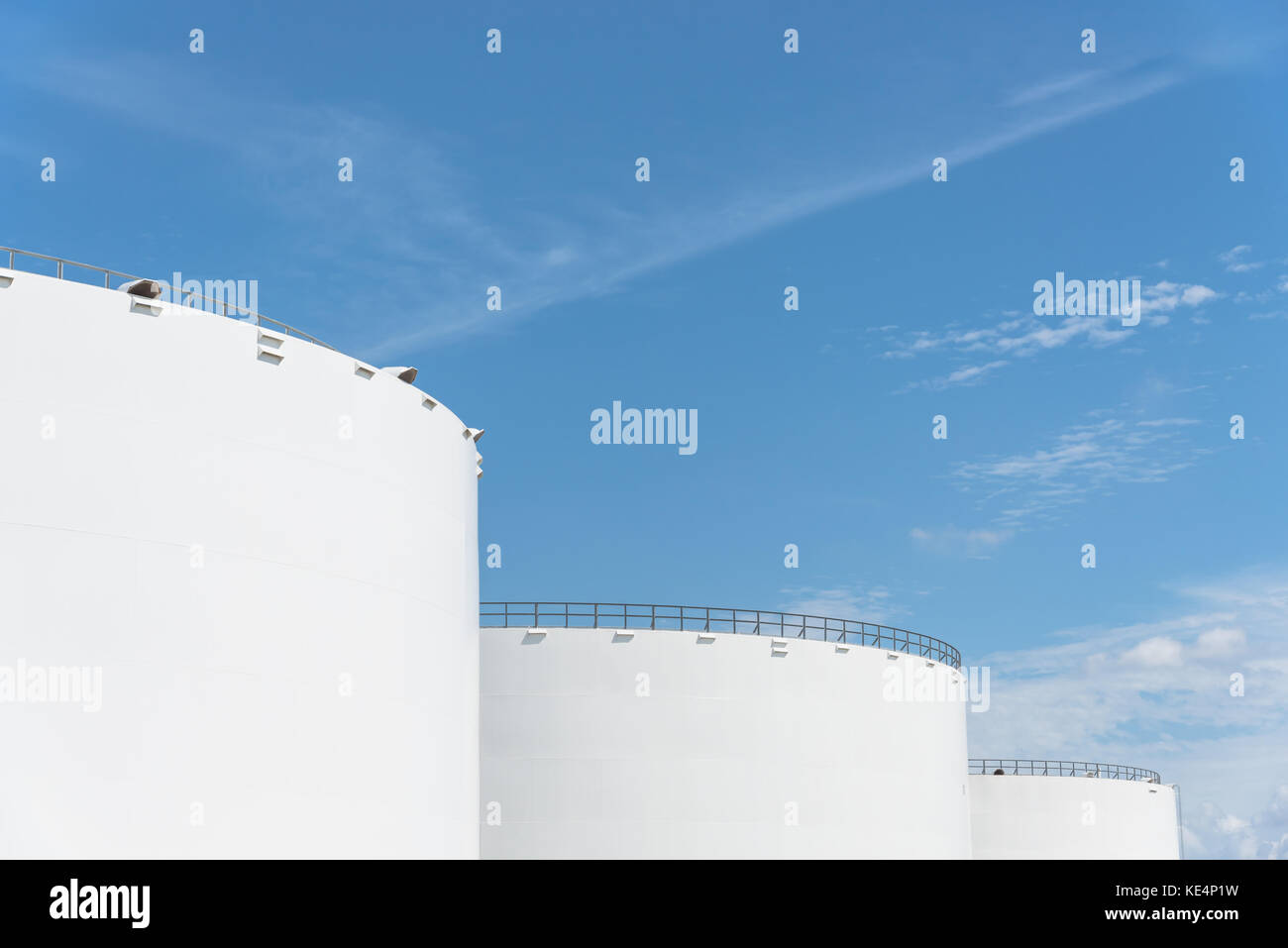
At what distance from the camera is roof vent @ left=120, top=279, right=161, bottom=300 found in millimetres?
16469

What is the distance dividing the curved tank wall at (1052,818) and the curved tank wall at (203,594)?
28.5 m

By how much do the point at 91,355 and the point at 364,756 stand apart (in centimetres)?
596

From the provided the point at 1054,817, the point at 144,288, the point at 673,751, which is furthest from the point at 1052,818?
the point at 144,288

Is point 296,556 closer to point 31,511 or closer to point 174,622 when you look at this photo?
point 174,622

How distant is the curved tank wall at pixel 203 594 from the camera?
1475cm

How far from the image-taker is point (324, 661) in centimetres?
1730

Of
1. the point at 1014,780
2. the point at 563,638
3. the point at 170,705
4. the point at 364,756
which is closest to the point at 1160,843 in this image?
the point at 1014,780

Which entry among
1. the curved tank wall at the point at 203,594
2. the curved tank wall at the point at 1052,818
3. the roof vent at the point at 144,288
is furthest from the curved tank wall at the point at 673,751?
the curved tank wall at the point at 1052,818

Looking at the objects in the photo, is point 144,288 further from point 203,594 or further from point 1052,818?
point 1052,818

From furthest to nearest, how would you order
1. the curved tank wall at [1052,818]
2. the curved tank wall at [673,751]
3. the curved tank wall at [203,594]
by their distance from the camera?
1. the curved tank wall at [1052,818]
2. the curved tank wall at [673,751]
3. the curved tank wall at [203,594]

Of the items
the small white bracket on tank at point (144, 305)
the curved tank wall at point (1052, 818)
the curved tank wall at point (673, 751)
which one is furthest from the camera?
the curved tank wall at point (1052, 818)

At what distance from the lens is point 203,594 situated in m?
16.0

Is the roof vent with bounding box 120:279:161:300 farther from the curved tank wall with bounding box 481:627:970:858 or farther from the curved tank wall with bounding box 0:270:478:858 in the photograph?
the curved tank wall with bounding box 481:627:970:858

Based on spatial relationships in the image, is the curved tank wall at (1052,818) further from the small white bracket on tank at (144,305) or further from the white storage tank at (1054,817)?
the small white bracket on tank at (144,305)
